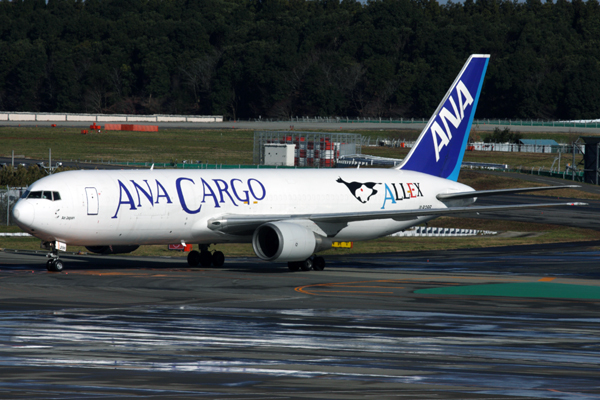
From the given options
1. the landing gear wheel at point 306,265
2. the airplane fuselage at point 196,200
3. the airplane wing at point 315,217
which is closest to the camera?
the airplane fuselage at point 196,200

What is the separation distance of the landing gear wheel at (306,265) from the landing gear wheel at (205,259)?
15.5ft

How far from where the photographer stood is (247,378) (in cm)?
1573

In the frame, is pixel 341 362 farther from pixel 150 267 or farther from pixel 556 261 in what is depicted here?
pixel 556 261

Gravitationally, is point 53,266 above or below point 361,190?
below

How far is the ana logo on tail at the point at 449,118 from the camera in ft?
153

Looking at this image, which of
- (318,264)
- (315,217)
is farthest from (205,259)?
(315,217)

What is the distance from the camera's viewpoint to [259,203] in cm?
3956

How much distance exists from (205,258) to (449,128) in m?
15.7

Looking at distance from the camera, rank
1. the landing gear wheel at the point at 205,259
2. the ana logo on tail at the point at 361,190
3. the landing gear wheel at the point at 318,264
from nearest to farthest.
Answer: the landing gear wheel at the point at 318,264
the landing gear wheel at the point at 205,259
the ana logo on tail at the point at 361,190

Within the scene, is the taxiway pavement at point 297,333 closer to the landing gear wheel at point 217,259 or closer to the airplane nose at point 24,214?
the landing gear wheel at point 217,259

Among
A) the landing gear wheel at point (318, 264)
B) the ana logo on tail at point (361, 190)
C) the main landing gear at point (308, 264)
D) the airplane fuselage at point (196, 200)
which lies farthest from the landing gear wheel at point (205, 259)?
the ana logo on tail at point (361, 190)

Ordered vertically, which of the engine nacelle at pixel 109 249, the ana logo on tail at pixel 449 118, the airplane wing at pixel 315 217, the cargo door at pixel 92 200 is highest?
the ana logo on tail at pixel 449 118

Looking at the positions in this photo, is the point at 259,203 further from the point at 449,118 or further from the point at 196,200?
the point at 449,118

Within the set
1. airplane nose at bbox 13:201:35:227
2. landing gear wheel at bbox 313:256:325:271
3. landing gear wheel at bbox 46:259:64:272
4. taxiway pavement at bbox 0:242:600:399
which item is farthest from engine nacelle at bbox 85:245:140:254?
landing gear wheel at bbox 313:256:325:271
